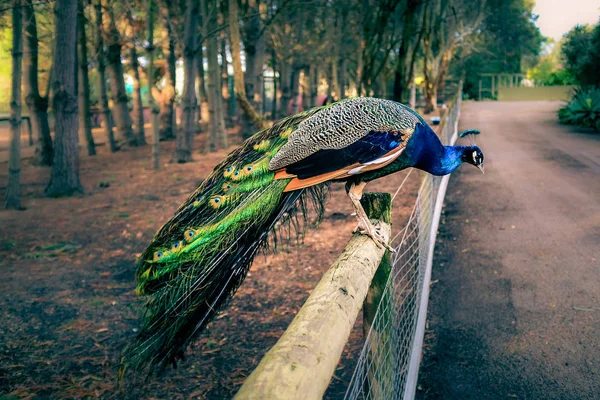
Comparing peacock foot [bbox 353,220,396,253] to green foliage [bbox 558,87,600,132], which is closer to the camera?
peacock foot [bbox 353,220,396,253]

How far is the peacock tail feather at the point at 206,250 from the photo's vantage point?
8.10 ft

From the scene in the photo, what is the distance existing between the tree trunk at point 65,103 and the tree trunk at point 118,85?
4.59m

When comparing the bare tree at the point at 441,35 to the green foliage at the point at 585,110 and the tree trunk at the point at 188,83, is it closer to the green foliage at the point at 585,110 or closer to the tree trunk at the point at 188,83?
the green foliage at the point at 585,110

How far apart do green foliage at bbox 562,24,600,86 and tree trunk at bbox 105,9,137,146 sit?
1366 cm

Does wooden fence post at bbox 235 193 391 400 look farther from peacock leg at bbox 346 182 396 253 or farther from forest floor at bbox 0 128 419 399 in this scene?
forest floor at bbox 0 128 419 399

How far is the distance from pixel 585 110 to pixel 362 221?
15.2 metres

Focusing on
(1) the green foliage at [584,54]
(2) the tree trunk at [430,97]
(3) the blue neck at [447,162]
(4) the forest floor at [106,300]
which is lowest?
(4) the forest floor at [106,300]

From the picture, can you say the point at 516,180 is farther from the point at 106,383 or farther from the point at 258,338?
the point at 106,383

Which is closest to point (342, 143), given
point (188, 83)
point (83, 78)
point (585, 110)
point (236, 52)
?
point (236, 52)

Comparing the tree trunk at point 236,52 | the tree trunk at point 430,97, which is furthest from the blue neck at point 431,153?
the tree trunk at point 430,97

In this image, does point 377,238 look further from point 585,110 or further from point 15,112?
point 585,110

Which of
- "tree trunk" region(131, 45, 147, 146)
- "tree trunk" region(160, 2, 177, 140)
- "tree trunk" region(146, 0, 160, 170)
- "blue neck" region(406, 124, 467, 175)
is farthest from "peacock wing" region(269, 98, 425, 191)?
"tree trunk" region(131, 45, 147, 146)

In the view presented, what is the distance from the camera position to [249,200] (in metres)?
2.89

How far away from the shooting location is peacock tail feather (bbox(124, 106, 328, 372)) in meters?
2.47
